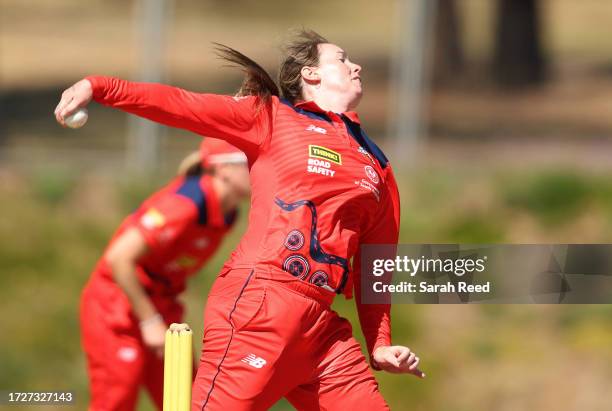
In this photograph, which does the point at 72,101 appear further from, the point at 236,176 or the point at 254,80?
the point at 236,176

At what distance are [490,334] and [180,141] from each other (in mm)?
3691

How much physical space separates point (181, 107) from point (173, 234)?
1855 millimetres

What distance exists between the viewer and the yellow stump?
3828mm

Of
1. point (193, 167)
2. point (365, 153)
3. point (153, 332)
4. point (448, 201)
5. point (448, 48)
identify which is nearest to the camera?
point (365, 153)

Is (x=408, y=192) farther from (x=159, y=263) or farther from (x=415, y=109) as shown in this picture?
(x=159, y=263)

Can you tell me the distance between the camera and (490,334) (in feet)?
30.4

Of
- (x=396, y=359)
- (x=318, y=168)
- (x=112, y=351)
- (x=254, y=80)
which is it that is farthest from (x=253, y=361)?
(x=112, y=351)

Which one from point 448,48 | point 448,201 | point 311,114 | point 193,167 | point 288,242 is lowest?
point 288,242

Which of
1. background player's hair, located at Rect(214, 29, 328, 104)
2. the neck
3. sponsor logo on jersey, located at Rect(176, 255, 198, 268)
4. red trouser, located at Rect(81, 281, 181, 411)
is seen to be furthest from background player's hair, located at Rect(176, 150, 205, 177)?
background player's hair, located at Rect(214, 29, 328, 104)

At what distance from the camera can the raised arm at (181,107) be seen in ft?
12.2

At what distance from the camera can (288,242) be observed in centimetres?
395

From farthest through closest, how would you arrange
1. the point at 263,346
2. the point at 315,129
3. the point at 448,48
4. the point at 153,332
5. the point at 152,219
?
the point at 448,48
the point at 152,219
the point at 153,332
the point at 315,129
the point at 263,346

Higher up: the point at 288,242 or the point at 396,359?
the point at 288,242

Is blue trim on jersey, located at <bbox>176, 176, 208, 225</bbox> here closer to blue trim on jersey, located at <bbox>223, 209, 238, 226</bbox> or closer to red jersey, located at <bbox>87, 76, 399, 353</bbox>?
blue trim on jersey, located at <bbox>223, 209, 238, 226</bbox>
